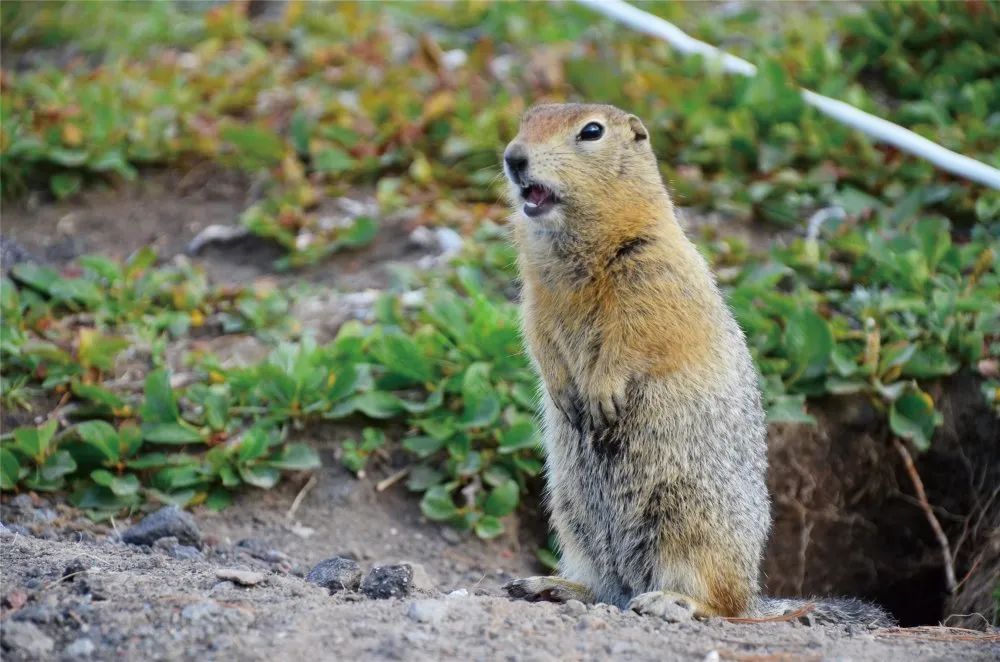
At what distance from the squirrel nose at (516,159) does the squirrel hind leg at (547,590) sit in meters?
1.37

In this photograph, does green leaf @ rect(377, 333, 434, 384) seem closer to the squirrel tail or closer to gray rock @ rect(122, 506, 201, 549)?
gray rock @ rect(122, 506, 201, 549)

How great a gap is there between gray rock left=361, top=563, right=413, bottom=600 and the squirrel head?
1.21 meters

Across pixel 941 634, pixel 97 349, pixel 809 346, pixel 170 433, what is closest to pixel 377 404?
pixel 170 433

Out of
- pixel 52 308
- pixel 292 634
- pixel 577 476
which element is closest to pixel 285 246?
pixel 52 308

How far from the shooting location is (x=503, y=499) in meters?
4.77

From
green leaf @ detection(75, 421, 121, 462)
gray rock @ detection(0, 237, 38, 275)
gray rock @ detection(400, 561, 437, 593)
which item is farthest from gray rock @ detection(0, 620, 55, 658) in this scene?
gray rock @ detection(0, 237, 38, 275)

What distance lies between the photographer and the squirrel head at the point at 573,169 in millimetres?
3934

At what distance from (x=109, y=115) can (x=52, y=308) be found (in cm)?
157

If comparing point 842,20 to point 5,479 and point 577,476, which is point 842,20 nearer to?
point 577,476

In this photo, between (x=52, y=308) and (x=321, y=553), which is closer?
(x=321, y=553)

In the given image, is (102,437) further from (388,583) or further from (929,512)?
(929,512)

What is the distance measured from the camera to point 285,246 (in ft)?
20.4

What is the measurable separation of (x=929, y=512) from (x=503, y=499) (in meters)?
1.83

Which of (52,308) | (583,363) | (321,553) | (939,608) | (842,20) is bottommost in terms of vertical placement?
(939,608)
